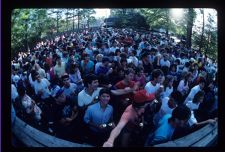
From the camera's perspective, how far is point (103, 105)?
334 centimetres

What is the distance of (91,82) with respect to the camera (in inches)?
133

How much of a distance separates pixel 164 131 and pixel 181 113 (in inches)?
8.8

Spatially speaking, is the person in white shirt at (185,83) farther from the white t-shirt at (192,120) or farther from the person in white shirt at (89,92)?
the person in white shirt at (89,92)

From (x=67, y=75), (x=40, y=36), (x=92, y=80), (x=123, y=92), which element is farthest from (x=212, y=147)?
(x=40, y=36)

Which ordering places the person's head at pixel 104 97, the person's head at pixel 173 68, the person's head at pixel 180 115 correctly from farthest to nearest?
1. the person's head at pixel 173 68
2. the person's head at pixel 104 97
3. the person's head at pixel 180 115

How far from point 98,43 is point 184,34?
85 centimetres

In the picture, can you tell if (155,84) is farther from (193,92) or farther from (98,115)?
(98,115)

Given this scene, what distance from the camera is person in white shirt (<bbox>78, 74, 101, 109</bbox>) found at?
11.0 ft

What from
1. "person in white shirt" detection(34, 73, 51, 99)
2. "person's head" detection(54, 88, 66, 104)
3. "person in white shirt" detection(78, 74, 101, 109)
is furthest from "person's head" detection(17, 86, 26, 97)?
"person in white shirt" detection(78, 74, 101, 109)

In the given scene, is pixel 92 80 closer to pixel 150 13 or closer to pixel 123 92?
pixel 123 92

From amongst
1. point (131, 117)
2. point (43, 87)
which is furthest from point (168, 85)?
point (43, 87)

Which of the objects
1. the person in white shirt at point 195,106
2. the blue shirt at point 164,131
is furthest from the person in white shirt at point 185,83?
the blue shirt at point 164,131

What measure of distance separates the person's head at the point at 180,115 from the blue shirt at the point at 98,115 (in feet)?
1.83

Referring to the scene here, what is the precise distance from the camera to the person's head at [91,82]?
338cm
